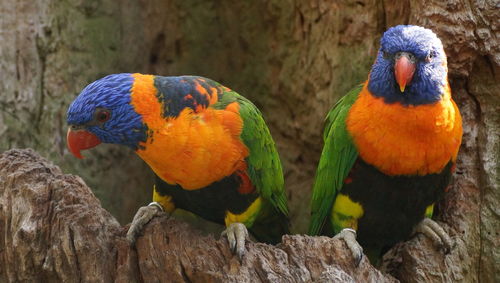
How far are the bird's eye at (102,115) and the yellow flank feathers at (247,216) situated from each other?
36.5 inches

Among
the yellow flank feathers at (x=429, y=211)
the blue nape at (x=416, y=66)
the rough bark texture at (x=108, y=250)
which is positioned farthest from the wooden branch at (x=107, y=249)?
Answer: the blue nape at (x=416, y=66)

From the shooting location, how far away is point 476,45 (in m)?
3.82

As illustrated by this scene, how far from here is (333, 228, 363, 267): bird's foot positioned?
3188 millimetres

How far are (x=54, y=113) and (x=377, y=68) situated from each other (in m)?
2.61

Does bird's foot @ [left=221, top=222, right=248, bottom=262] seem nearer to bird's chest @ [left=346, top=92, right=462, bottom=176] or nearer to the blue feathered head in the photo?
the blue feathered head

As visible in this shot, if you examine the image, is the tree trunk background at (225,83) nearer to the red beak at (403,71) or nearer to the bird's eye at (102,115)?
the bird's eye at (102,115)

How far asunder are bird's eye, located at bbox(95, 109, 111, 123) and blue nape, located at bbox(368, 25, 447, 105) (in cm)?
147

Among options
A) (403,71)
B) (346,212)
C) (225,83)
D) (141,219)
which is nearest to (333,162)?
(346,212)

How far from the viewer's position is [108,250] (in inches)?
129

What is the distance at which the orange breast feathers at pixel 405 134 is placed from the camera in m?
3.32

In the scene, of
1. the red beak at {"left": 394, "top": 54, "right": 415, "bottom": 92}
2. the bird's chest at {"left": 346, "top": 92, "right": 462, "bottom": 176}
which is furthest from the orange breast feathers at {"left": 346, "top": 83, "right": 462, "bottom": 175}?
the red beak at {"left": 394, "top": 54, "right": 415, "bottom": 92}

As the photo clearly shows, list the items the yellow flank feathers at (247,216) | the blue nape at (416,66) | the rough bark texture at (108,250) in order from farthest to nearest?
the yellow flank feathers at (247,216) < the blue nape at (416,66) < the rough bark texture at (108,250)

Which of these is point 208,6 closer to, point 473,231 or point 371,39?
point 371,39

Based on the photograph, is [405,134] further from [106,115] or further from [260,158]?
[106,115]
